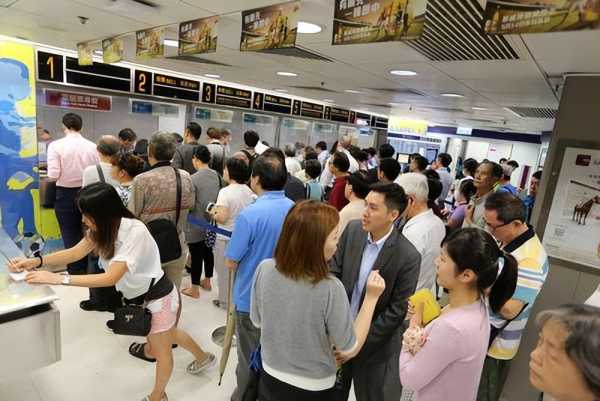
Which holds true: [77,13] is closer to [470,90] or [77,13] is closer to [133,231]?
[133,231]

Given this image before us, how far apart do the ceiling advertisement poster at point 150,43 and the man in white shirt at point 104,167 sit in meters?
0.85

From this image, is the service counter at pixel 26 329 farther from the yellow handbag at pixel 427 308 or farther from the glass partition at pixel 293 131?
the glass partition at pixel 293 131

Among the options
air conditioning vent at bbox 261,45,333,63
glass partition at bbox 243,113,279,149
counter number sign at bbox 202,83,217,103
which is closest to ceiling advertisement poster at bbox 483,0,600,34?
air conditioning vent at bbox 261,45,333,63

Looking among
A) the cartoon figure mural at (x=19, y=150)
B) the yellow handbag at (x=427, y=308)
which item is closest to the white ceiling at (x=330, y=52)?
the cartoon figure mural at (x=19, y=150)

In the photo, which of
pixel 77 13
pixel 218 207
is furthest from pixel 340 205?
pixel 77 13

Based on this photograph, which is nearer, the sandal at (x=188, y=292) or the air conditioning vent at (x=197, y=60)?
the sandal at (x=188, y=292)

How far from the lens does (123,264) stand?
1.92 metres

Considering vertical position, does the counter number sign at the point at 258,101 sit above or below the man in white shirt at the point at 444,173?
above

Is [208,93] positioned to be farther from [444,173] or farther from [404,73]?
[444,173]

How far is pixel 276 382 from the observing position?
58.2 inches

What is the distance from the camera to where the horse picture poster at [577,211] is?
8.43 ft

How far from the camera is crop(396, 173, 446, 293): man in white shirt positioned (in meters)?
2.38

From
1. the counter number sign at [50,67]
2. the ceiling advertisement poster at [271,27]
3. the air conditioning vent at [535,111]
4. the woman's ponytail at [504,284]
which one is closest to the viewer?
the woman's ponytail at [504,284]

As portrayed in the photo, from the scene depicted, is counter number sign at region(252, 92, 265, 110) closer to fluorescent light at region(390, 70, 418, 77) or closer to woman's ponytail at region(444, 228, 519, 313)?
fluorescent light at region(390, 70, 418, 77)
